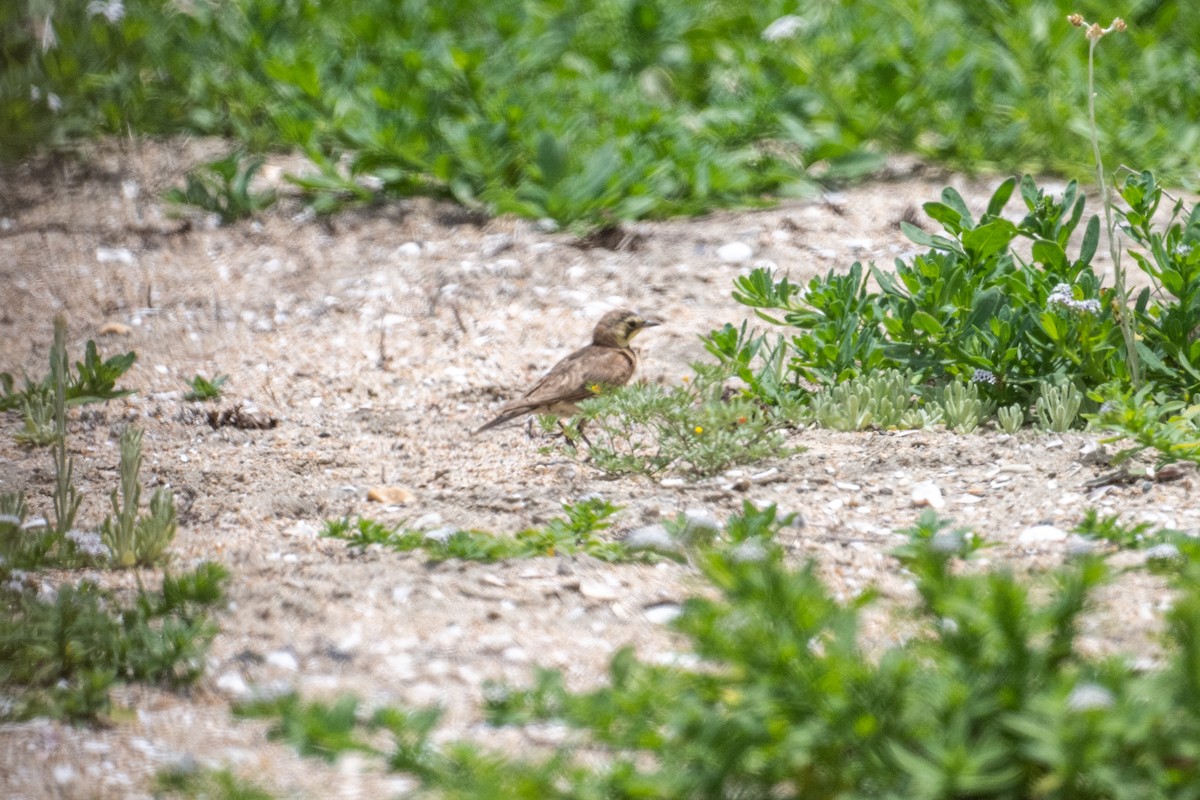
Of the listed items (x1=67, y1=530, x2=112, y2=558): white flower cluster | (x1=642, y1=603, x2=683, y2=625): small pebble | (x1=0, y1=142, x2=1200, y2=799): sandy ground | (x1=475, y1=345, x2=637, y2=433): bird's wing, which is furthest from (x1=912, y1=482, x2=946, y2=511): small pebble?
(x1=67, y1=530, x2=112, y2=558): white flower cluster

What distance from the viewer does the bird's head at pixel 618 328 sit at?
19.8 ft

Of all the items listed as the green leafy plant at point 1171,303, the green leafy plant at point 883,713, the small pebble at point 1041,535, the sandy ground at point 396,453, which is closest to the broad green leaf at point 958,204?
the green leafy plant at point 1171,303

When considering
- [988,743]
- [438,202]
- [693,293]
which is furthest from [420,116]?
[988,743]

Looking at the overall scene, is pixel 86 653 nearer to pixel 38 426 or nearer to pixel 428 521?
pixel 428 521

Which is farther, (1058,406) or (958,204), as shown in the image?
(958,204)

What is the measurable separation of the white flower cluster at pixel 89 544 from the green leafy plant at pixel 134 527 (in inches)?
2.0

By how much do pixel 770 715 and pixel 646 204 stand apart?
4.90 metres

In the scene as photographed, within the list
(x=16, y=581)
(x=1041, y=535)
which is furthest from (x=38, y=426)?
(x=1041, y=535)

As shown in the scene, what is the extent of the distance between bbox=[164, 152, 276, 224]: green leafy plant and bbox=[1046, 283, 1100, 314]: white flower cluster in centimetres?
470

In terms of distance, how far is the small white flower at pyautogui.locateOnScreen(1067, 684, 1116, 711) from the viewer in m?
2.78

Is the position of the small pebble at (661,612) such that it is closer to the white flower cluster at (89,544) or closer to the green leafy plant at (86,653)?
the green leafy plant at (86,653)

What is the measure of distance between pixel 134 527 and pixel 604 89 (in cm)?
497

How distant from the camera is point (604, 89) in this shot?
8438 millimetres

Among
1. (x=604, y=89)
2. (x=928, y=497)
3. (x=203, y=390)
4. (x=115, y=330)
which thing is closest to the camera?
(x=928, y=497)
